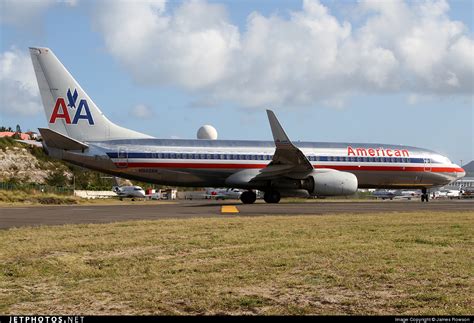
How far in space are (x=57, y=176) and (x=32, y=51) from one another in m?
56.0

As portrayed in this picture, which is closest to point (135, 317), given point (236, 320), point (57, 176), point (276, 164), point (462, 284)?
point (236, 320)

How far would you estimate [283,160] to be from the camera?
32.8m

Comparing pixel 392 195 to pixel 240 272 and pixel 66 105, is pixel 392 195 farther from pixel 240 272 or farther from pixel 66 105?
pixel 240 272

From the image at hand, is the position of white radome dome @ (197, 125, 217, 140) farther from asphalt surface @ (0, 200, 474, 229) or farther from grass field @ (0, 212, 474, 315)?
grass field @ (0, 212, 474, 315)

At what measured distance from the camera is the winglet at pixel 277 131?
31.3m

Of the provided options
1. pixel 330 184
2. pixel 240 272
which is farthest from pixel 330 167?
pixel 240 272

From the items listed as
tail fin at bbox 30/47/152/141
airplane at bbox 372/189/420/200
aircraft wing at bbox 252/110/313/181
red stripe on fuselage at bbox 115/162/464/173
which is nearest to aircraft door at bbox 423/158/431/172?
red stripe on fuselage at bbox 115/162/464/173

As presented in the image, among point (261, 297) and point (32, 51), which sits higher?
point (32, 51)

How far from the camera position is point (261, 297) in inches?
255

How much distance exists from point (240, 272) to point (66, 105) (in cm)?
2584

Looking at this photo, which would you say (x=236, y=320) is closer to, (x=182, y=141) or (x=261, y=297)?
(x=261, y=297)

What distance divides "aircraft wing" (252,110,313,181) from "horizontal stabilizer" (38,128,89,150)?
982 centimetres

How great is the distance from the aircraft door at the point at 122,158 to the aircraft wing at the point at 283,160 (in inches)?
284

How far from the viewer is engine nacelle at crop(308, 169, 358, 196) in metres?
32.8
